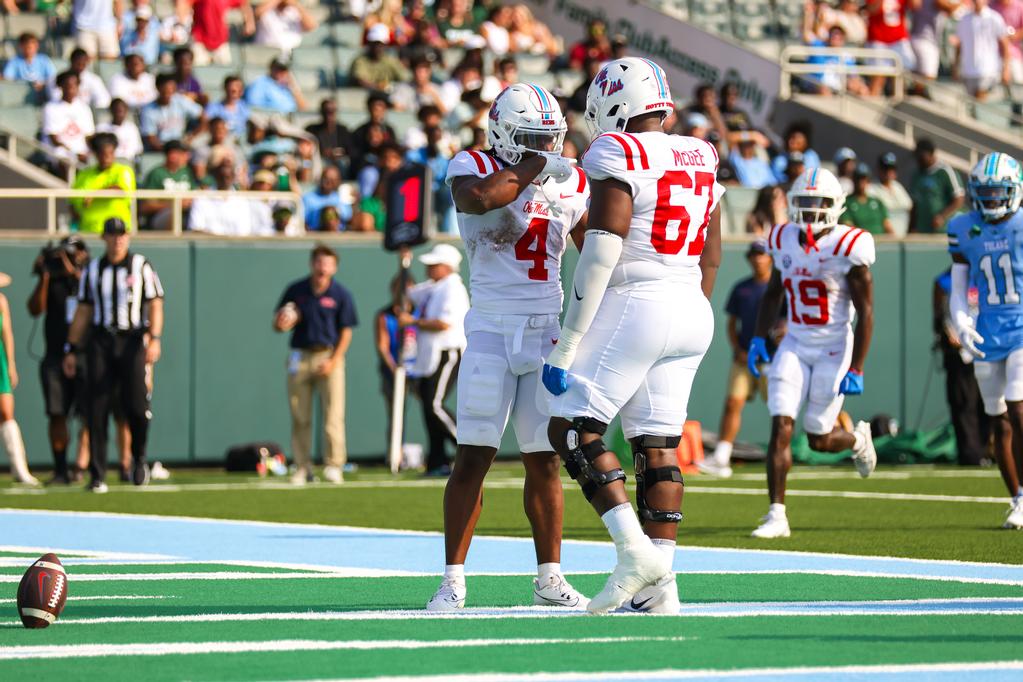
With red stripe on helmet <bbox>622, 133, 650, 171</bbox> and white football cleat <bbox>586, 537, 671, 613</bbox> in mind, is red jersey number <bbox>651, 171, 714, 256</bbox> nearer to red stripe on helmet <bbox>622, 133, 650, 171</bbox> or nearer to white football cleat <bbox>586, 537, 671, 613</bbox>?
red stripe on helmet <bbox>622, 133, 650, 171</bbox>

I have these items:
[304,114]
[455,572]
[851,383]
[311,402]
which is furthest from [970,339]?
[304,114]

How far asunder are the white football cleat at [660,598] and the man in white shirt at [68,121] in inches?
529

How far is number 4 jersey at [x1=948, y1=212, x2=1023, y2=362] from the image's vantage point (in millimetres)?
11359

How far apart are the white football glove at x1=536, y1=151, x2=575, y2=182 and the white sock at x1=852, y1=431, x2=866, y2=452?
16.7 feet

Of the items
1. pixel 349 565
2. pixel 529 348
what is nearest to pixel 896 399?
pixel 349 565

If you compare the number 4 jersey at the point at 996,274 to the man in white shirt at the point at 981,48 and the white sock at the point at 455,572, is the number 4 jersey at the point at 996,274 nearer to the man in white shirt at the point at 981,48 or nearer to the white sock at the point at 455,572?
the white sock at the point at 455,572

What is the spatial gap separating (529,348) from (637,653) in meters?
1.80

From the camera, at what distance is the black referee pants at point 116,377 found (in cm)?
1536

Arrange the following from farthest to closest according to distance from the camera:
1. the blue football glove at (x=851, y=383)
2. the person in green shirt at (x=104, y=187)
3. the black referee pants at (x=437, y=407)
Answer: the person in green shirt at (x=104, y=187) → the black referee pants at (x=437, y=407) → the blue football glove at (x=851, y=383)

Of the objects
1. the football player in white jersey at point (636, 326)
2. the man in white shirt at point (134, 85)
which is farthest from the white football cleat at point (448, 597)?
the man in white shirt at point (134, 85)

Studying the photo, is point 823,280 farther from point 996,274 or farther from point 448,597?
point 448,597

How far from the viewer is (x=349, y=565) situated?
30.4ft

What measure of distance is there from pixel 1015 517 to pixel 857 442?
1196 mm

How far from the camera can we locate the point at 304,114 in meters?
21.1
